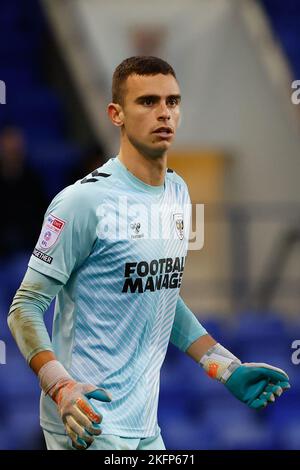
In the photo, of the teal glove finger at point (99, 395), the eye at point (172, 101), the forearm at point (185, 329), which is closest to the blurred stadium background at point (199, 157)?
the forearm at point (185, 329)

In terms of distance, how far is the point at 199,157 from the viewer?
36.5 ft

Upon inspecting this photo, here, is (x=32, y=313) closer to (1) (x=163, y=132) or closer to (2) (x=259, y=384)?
(1) (x=163, y=132)

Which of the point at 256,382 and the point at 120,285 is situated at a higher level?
the point at 120,285

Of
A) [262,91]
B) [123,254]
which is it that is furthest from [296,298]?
[123,254]

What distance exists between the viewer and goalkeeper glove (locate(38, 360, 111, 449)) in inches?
179

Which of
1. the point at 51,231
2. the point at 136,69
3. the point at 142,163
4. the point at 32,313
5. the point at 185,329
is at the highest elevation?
the point at 136,69

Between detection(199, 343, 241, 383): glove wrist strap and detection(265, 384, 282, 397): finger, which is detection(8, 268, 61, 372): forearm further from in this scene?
detection(265, 384, 282, 397): finger

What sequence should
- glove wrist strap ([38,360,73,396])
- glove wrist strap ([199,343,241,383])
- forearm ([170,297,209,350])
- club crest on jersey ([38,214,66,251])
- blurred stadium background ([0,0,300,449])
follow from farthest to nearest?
blurred stadium background ([0,0,300,449]), forearm ([170,297,209,350]), glove wrist strap ([199,343,241,383]), club crest on jersey ([38,214,66,251]), glove wrist strap ([38,360,73,396])

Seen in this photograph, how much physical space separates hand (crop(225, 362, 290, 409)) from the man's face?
0.87 m

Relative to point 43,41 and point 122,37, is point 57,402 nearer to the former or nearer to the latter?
point 122,37

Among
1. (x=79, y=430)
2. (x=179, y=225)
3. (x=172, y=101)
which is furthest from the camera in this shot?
(x=179, y=225)

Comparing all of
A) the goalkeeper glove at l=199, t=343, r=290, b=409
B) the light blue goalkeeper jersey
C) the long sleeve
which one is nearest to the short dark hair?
the light blue goalkeeper jersey

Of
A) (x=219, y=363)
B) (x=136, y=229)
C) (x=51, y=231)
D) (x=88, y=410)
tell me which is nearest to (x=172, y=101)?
(x=136, y=229)

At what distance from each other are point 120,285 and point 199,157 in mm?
6188
